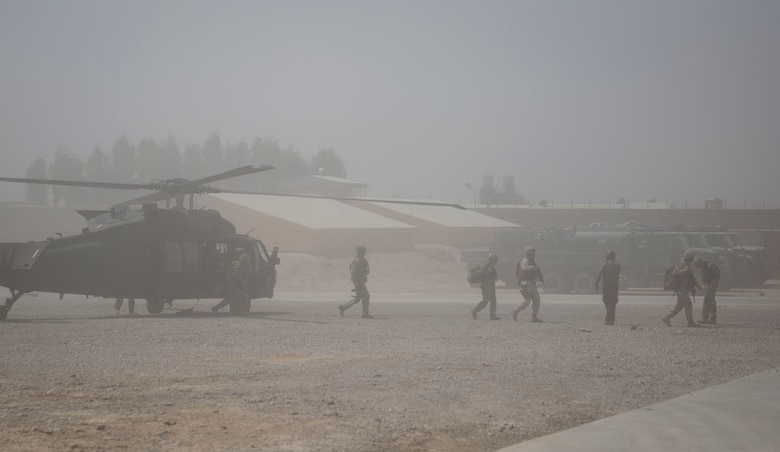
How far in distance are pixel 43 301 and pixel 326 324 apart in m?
16.9

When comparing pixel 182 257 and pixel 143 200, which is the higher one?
pixel 143 200

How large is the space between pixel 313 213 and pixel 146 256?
36.8 m

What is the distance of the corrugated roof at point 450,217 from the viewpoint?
67.8 meters

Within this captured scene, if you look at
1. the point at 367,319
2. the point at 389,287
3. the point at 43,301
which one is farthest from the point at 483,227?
the point at 367,319

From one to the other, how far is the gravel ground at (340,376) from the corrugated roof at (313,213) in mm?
31817

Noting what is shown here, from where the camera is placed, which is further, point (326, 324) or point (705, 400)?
point (326, 324)

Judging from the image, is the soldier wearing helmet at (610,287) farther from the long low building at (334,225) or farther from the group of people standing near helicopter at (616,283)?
the long low building at (334,225)

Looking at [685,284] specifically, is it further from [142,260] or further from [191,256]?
[142,260]

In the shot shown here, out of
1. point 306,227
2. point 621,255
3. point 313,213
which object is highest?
point 313,213

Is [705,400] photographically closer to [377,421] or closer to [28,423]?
[377,421]

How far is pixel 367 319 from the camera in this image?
24.2m

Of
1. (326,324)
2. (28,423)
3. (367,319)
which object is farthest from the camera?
(367,319)

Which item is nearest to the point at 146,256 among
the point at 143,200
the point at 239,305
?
the point at 143,200

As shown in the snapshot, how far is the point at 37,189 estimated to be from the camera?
124062mm
